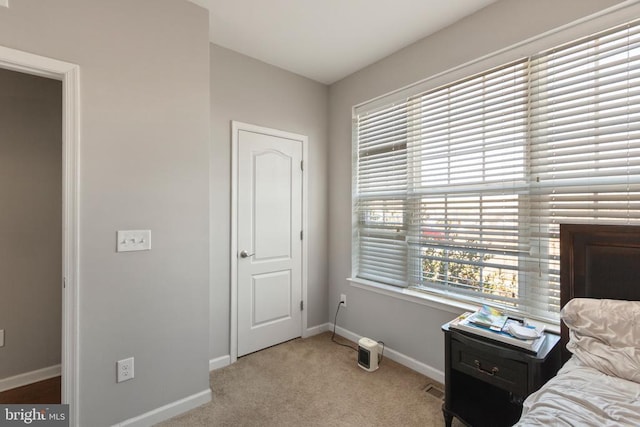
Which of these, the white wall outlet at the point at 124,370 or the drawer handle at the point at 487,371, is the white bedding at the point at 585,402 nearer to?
the drawer handle at the point at 487,371

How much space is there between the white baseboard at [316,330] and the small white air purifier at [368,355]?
0.79 m

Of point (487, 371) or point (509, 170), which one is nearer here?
point (487, 371)

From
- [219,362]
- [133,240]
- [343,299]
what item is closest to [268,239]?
[343,299]

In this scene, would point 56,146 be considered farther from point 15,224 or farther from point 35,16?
point 35,16

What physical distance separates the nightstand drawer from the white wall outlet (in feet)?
6.26

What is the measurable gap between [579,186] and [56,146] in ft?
12.1

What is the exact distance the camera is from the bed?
3.40 feet

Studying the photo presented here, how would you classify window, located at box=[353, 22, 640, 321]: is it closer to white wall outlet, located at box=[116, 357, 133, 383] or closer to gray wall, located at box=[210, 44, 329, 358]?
gray wall, located at box=[210, 44, 329, 358]

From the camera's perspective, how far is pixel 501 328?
1678mm

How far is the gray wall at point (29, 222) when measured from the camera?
2281mm

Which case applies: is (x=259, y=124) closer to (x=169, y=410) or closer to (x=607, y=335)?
(x=169, y=410)

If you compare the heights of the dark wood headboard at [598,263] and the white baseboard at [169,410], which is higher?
the dark wood headboard at [598,263]

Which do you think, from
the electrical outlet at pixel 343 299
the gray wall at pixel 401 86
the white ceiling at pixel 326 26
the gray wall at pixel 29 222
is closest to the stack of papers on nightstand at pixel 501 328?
the gray wall at pixel 401 86

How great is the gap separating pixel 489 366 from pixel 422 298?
796 millimetres
